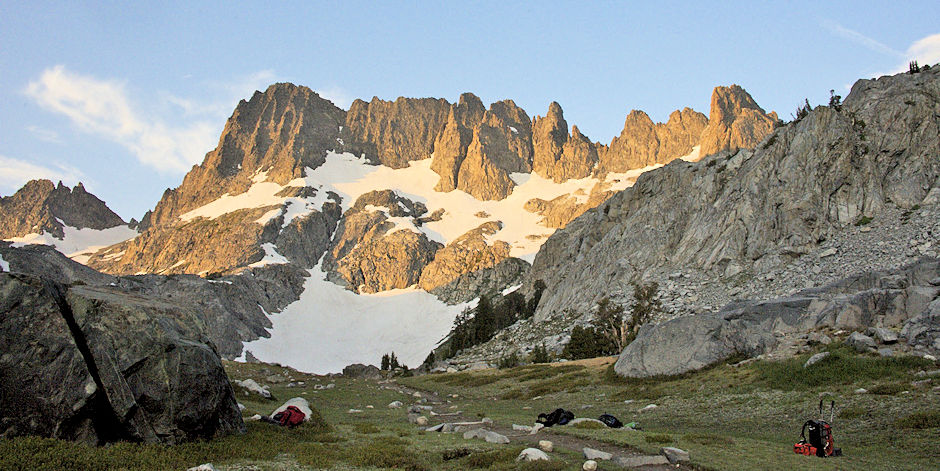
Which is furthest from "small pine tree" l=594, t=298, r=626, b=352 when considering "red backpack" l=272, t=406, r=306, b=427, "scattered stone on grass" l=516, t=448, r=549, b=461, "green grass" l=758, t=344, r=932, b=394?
"scattered stone on grass" l=516, t=448, r=549, b=461

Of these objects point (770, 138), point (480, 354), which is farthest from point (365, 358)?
point (770, 138)

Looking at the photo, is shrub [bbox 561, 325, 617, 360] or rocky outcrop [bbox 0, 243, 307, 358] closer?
shrub [bbox 561, 325, 617, 360]

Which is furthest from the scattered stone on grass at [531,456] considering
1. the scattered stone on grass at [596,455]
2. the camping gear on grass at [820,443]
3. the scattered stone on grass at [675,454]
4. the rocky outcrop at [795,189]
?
the rocky outcrop at [795,189]

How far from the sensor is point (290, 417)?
19312mm

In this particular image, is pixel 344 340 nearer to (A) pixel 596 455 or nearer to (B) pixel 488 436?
(B) pixel 488 436

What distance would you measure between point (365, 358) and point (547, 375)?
426ft

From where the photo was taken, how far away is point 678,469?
1230cm

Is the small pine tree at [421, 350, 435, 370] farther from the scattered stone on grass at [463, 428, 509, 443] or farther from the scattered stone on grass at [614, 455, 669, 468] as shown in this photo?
the scattered stone on grass at [614, 455, 669, 468]

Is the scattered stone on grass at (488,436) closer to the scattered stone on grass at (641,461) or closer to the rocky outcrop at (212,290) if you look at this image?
the scattered stone on grass at (641,461)

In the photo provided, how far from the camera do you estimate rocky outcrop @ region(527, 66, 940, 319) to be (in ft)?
217

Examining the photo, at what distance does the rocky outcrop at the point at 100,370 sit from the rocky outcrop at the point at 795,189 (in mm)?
67257

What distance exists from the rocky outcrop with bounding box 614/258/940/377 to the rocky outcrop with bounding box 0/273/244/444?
2731cm

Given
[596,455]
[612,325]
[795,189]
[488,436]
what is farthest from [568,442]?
[795,189]

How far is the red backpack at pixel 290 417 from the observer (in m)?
19.0
